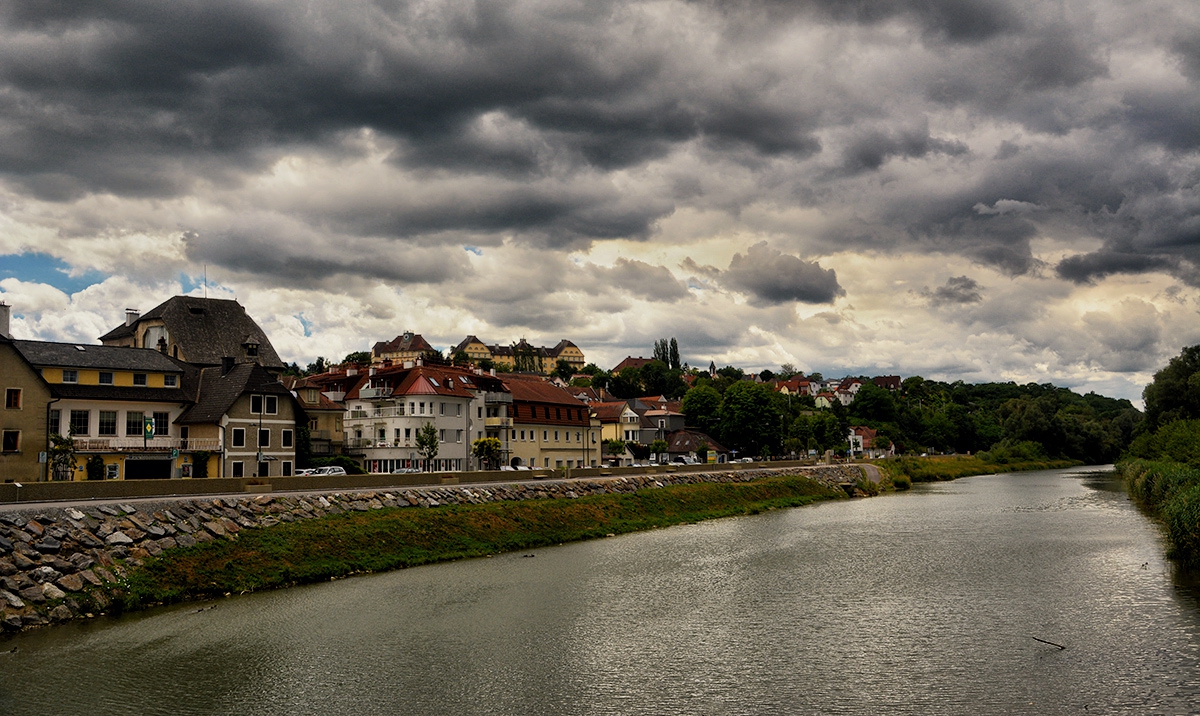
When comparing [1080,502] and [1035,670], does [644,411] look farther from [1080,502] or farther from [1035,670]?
[1035,670]

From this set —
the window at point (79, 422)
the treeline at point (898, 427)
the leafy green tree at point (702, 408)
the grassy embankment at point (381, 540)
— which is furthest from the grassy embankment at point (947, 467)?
the window at point (79, 422)

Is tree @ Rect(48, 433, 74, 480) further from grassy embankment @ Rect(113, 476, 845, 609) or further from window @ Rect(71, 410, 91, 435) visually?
grassy embankment @ Rect(113, 476, 845, 609)

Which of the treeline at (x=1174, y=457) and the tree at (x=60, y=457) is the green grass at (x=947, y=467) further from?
the tree at (x=60, y=457)

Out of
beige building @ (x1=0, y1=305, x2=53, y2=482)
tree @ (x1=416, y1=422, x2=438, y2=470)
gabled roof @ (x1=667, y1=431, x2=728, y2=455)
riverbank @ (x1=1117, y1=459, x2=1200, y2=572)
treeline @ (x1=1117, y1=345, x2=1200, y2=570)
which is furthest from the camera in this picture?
gabled roof @ (x1=667, y1=431, x2=728, y2=455)

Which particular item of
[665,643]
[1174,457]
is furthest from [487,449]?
[1174,457]

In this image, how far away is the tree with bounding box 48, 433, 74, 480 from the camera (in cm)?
5147

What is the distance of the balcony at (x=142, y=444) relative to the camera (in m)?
57.2

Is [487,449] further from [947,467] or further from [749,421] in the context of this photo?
[947,467]

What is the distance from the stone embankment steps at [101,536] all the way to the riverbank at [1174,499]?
37.9m

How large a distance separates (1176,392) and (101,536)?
4356 inches

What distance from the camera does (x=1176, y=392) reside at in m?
100

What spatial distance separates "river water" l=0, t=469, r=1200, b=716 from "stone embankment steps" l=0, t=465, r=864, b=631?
→ 1.52 meters

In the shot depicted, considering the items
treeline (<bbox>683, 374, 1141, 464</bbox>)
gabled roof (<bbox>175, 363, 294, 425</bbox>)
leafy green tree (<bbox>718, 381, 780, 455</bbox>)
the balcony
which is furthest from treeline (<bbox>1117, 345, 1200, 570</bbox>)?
the balcony

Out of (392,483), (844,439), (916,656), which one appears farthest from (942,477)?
(916,656)
